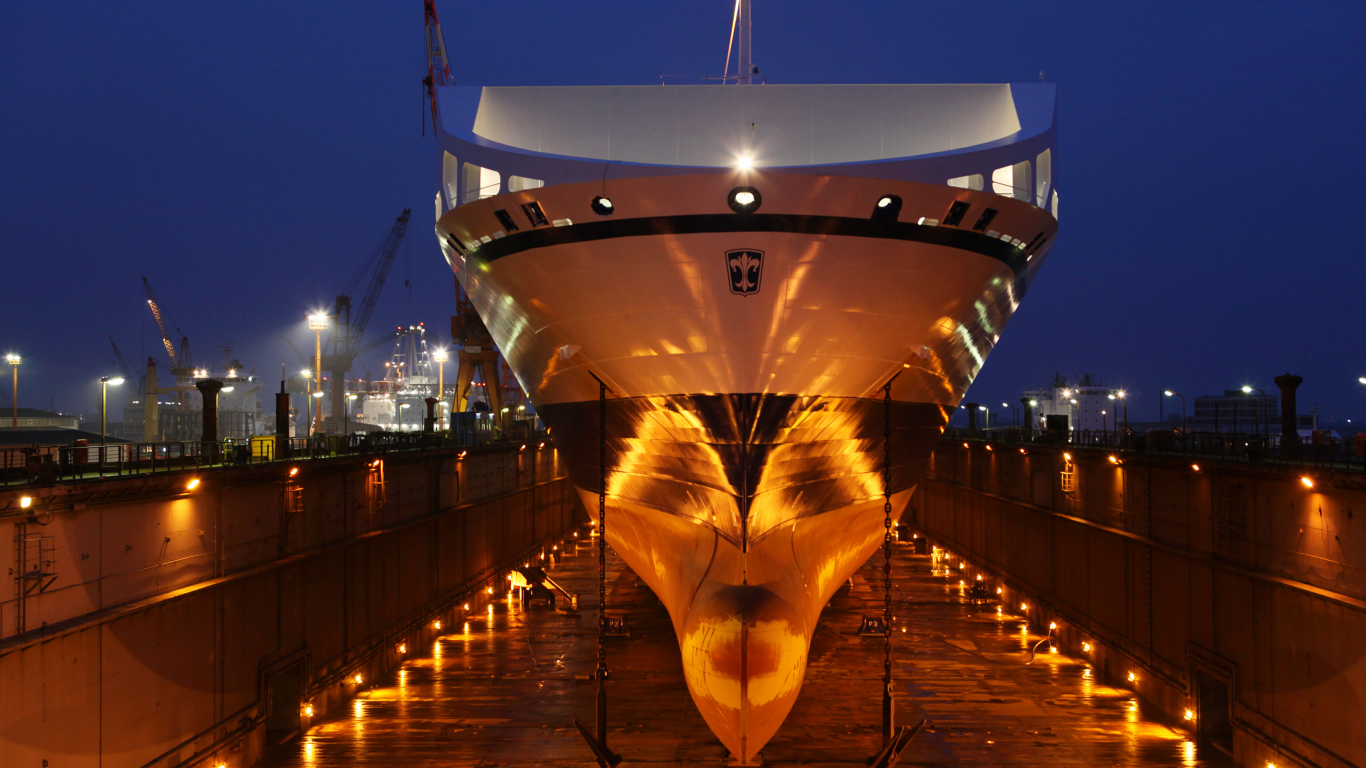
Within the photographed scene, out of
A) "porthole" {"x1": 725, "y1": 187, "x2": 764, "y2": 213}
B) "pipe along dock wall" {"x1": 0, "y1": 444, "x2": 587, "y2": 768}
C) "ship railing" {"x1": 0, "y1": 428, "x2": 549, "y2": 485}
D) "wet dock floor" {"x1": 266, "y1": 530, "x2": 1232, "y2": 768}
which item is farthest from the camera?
"wet dock floor" {"x1": 266, "y1": 530, "x2": 1232, "y2": 768}

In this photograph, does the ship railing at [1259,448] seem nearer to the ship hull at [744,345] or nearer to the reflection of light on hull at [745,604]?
the ship hull at [744,345]

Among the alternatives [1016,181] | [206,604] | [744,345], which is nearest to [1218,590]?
[1016,181]

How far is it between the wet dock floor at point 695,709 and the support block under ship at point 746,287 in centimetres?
307

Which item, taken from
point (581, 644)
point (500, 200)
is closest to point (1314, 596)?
point (500, 200)

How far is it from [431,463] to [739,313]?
14.2 m

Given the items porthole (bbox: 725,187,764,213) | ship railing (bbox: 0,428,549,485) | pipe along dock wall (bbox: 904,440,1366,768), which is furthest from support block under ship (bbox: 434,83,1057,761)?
ship railing (bbox: 0,428,549,485)

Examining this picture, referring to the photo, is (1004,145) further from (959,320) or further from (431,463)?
(431,463)

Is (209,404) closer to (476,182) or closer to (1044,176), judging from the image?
(476,182)

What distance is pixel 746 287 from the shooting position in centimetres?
986

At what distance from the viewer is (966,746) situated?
47.0 feet

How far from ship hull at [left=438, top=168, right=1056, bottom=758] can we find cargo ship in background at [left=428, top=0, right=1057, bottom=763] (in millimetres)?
35

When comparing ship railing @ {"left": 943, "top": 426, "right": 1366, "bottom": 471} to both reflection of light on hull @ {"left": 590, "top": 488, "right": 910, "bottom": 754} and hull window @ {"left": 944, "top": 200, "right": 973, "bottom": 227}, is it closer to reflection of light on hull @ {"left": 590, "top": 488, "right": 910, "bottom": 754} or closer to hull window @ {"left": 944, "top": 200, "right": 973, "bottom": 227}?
hull window @ {"left": 944, "top": 200, "right": 973, "bottom": 227}

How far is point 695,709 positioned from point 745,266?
33.5 ft

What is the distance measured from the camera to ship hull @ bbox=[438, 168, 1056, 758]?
987 centimetres
